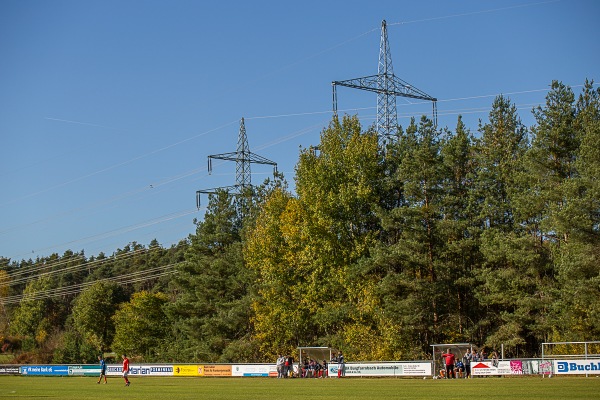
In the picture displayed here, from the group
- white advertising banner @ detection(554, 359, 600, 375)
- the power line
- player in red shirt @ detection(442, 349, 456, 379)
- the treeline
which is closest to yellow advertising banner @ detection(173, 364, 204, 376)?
the treeline

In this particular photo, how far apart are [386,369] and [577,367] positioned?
14138 millimetres

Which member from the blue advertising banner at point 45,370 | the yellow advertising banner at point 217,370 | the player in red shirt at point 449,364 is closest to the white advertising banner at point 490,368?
the player in red shirt at point 449,364

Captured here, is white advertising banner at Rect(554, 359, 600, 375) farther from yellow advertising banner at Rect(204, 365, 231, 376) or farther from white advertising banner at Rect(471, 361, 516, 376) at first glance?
yellow advertising banner at Rect(204, 365, 231, 376)

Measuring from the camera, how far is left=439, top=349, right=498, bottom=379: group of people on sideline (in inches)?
1816

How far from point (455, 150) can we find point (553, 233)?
478 inches

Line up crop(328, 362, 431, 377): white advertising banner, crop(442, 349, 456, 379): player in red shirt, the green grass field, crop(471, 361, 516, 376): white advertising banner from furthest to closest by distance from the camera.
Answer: crop(328, 362, 431, 377): white advertising banner, crop(471, 361, 516, 376): white advertising banner, crop(442, 349, 456, 379): player in red shirt, the green grass field

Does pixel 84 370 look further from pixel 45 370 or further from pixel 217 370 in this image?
pixel 217 370

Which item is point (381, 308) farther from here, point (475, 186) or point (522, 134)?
point (522, 134)

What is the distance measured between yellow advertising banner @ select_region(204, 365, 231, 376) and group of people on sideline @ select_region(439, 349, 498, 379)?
2093 centimetres

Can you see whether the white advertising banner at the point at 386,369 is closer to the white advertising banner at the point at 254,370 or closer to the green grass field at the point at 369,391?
the white advertising banner at the point at 254,370

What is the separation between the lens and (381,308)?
60750 mm

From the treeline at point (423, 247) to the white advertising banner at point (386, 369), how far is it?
5859 millimetres

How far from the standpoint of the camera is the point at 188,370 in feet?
215

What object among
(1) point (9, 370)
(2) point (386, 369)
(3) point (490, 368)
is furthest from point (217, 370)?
(1) point (9, 370)
